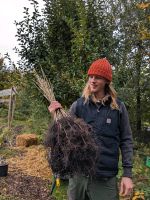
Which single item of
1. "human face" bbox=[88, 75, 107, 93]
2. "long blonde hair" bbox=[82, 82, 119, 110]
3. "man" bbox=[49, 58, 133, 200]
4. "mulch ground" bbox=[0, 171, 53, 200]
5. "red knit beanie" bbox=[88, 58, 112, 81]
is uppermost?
"red knit beanie" bbox=[88, 58, 112, 81]

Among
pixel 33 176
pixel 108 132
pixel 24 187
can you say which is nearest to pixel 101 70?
pixel 108 132

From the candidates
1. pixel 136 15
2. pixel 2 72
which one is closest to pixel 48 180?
pixel 136 15

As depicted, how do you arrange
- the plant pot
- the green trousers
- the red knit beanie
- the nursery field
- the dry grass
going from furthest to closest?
the dry grass
the plant pot
the nursery field
the red knit beanie
the green trousers

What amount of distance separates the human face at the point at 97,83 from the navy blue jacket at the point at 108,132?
3.9 inches

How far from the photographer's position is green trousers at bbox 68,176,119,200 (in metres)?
3.67

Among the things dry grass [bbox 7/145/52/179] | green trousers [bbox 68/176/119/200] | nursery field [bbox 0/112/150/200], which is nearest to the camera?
green trousers [bbox 68/176/119/200]

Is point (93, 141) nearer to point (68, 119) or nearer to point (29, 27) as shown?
point (68, 119)

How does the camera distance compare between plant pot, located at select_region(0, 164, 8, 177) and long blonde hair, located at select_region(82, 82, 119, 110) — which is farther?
plant pot, located at select_region(0, 164, 8, 177)

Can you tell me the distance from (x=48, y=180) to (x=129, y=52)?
441 centimetres

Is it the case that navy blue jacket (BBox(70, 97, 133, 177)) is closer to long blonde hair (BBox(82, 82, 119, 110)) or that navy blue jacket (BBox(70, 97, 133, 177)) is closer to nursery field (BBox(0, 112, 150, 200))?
long blonde hair (BBox(82, 82, 119, 110))

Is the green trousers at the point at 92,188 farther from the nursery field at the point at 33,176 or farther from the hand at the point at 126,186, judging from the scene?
the nursery field at the point at 33,176

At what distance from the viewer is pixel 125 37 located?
10.5 m

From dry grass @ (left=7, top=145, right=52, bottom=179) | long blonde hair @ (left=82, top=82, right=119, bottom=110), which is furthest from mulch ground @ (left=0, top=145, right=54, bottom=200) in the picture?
long blonde hair @ (left=82, top=82, right=119, bottom=110)

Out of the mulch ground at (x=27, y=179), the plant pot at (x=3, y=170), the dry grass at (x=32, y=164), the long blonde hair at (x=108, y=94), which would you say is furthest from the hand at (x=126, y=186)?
the plant pot at (x=3, y=170)
